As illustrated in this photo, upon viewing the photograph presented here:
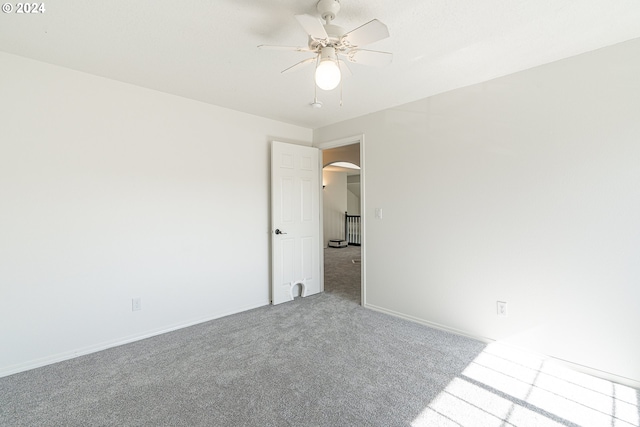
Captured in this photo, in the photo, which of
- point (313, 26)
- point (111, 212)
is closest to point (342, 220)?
point (111, 212)

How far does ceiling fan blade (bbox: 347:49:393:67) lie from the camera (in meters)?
1.71

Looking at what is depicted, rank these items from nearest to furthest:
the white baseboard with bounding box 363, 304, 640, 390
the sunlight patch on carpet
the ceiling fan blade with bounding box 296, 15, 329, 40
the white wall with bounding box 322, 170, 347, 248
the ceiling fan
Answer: the ceiling fan blade with bounding box 296, 15, 329, 40 → the ceiling fan → the sunlight patch on carpet → the white baseboard with bounding box 363, 304, 640, 390 → the white wall with bounding box 322, 170, 347, 248

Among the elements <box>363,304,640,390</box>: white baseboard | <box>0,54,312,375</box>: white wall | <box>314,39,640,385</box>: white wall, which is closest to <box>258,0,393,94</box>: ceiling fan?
<box>314,39,640,385</box>: white wall

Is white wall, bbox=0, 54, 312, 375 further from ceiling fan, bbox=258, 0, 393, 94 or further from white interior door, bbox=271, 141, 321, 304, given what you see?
ceiling fan, bbox=258, 0, 393, 94

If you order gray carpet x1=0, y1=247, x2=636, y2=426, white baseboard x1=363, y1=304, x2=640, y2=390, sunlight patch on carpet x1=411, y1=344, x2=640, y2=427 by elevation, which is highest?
white baseboard x1=363, y1=304, x2=640, y2=390

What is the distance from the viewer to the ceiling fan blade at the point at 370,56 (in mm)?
1714

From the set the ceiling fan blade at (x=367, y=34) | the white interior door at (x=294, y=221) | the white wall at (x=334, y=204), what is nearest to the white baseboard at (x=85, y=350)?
the white interior door at (x=294, y=221)

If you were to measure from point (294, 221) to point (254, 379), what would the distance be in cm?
215

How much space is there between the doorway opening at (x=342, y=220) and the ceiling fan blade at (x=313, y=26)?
2127mm

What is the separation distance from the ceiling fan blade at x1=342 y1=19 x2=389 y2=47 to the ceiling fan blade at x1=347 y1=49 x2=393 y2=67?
9 cm

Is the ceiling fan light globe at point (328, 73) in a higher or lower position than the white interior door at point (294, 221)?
higher

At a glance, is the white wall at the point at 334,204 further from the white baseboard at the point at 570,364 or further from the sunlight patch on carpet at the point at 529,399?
the sunlight patch on carpet at the point at 529,399

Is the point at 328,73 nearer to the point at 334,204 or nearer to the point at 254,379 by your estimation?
the point at 254,379

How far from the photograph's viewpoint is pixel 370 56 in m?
1.76
